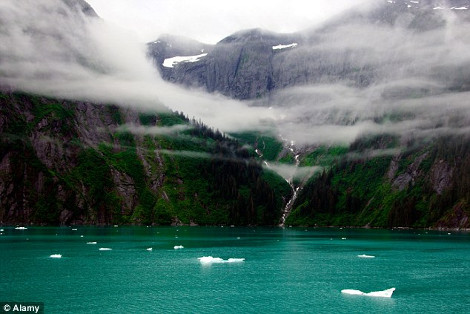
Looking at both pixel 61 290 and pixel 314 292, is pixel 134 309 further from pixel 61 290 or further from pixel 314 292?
pixel 314 292

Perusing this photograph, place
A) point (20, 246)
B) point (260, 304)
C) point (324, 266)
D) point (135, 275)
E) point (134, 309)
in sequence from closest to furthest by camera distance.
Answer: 1. point (134, 309)
2. point (260, 304)
3. point (135, 275)
4. point (324, 266)
5. point (20, 246)

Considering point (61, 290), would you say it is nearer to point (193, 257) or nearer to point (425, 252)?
point (193, 257)

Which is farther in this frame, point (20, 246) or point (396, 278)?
point (20, 246)

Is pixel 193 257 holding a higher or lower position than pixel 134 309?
lower

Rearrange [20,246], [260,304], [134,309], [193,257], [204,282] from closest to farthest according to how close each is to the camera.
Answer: [134,309] < [260,304] < [204,282] < [193,257] < [20,246]

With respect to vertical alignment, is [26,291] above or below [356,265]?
above

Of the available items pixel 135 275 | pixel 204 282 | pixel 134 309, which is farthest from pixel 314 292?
pixel 135 275

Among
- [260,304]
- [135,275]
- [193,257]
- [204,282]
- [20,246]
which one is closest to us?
[260,304]

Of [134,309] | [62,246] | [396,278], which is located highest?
[134,309]

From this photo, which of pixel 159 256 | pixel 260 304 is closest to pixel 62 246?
pixel 159 256
